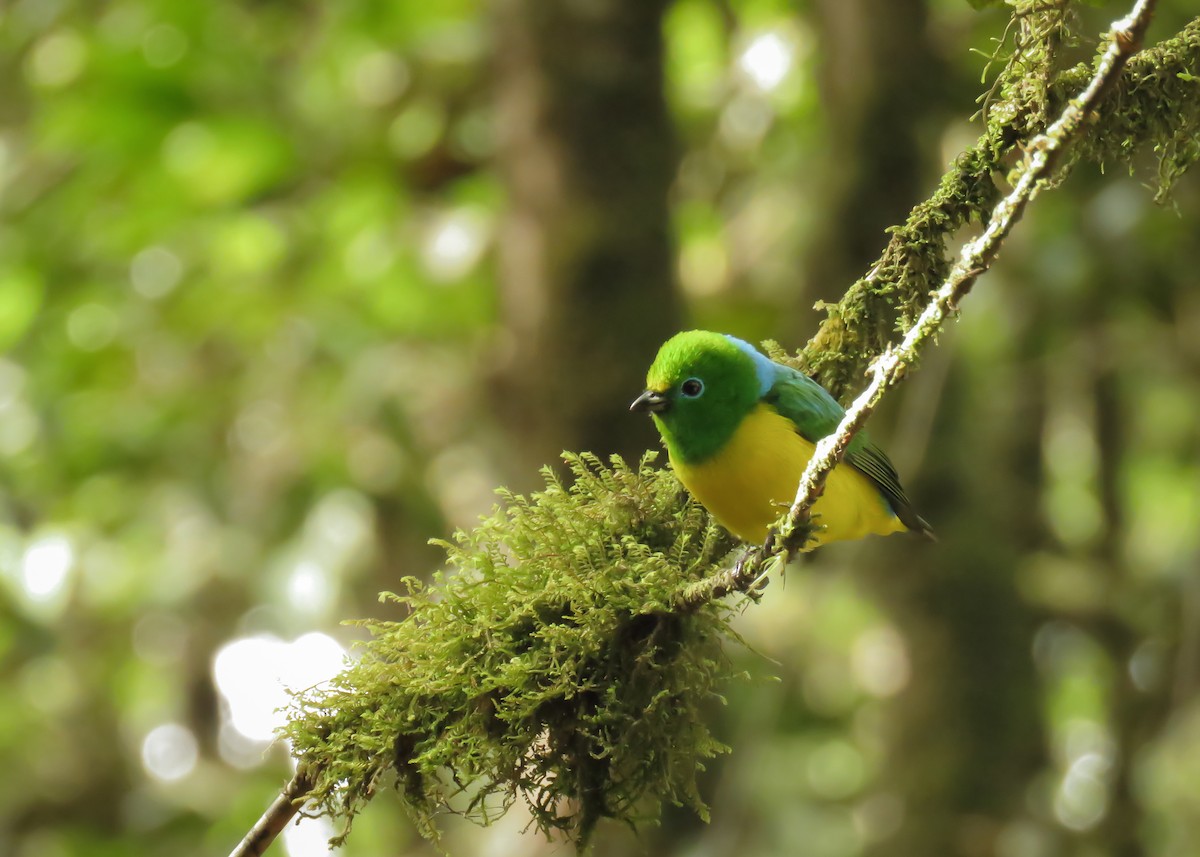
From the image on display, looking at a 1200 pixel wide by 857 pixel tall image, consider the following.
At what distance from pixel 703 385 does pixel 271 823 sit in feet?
3.71

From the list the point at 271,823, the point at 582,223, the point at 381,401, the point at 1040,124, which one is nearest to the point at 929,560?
the point at 582,223

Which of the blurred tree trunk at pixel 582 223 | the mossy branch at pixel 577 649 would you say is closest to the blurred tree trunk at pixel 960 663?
the blurred tree trunk at pixel 582 223

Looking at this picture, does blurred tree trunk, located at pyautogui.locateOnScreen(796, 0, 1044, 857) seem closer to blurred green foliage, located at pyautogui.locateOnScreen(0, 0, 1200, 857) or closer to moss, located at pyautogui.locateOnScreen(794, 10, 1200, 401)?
blurred green foliage, located at pyautogui.locateOnScreen(0, 0, 1200, 857)

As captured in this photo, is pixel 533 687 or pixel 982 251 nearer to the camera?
pixel 982 251

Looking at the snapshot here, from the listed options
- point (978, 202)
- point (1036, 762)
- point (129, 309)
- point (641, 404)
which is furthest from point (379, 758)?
point (129, 309)

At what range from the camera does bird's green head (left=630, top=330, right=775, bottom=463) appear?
2.32 metres

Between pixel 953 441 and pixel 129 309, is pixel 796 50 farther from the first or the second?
pixel 129 309

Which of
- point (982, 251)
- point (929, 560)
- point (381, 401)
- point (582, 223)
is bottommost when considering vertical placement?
point (982, 251)

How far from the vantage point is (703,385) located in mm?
2369

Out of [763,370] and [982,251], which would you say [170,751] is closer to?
[763,370]

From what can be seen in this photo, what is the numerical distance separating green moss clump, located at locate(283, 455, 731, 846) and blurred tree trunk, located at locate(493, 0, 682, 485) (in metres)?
2.37

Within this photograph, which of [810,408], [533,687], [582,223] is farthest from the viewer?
[582,223]

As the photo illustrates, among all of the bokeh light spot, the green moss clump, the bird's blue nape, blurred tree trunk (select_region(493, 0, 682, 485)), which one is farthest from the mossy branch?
the bokeh light spot

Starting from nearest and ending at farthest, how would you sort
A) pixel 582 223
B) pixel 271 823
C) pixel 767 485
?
pixel 271 823 → pixel 767 485 → pixel 582 223
